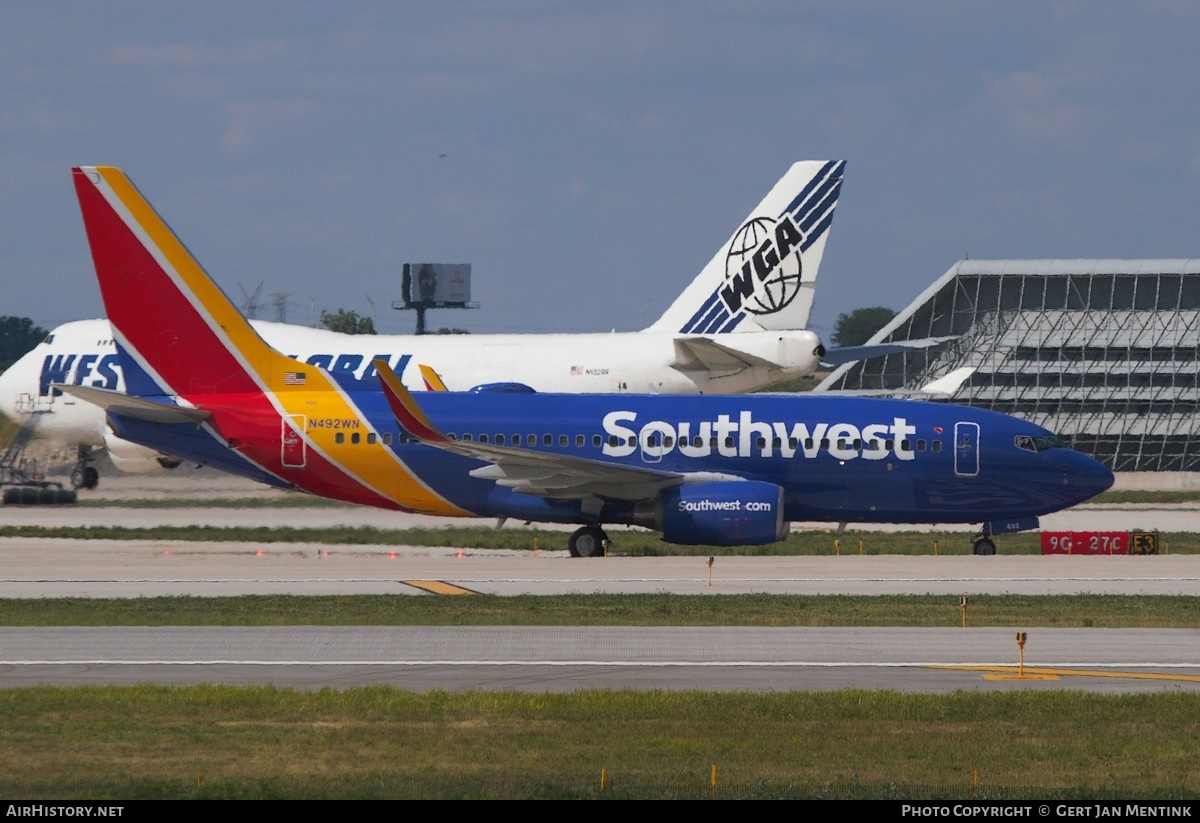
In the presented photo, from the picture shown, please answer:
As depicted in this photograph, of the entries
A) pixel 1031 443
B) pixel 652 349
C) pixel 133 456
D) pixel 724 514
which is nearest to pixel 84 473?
pixel 133 456

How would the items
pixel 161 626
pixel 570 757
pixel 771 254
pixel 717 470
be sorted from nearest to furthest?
pixel 570 757, pixel 161 626, pixel 717 470, pixel 771 254

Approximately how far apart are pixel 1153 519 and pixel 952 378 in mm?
8087

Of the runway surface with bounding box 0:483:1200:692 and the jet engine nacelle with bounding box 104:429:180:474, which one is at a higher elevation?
the jet engine nacelle with bounding box 104:429:180:474

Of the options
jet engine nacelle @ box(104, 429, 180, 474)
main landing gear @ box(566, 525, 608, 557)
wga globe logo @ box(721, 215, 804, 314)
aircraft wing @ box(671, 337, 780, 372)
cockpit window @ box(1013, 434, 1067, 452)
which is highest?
wga globe logo @ box(721, 215, 804, 314)

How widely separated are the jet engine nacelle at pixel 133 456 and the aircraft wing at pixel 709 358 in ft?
53.0

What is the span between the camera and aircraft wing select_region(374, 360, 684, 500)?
35.0m

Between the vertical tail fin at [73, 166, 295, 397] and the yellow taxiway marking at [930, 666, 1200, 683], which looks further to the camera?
the vertical tail fin at [73, 166, 295, 397]

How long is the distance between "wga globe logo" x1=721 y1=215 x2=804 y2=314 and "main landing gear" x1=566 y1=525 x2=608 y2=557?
1485 centimetres

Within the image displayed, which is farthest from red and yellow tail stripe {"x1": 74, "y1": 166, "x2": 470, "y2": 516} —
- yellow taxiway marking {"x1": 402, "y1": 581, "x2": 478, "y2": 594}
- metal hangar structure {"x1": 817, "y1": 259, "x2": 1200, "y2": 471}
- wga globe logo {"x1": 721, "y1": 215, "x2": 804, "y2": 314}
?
metal hangar structure {"x1": 817, "y1": 259, "x2": 1200, "y2": 471}

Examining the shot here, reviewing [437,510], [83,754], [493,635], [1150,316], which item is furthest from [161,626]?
[1150,316]

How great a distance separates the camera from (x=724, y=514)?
35.4 metres

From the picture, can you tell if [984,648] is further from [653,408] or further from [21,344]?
[21,344]

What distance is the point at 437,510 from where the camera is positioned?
37844 mm

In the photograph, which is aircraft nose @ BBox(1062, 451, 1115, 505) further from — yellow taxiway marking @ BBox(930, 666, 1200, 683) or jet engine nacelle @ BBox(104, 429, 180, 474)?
jet engine nacelle @ BBox(104, 429, 180, 474)
